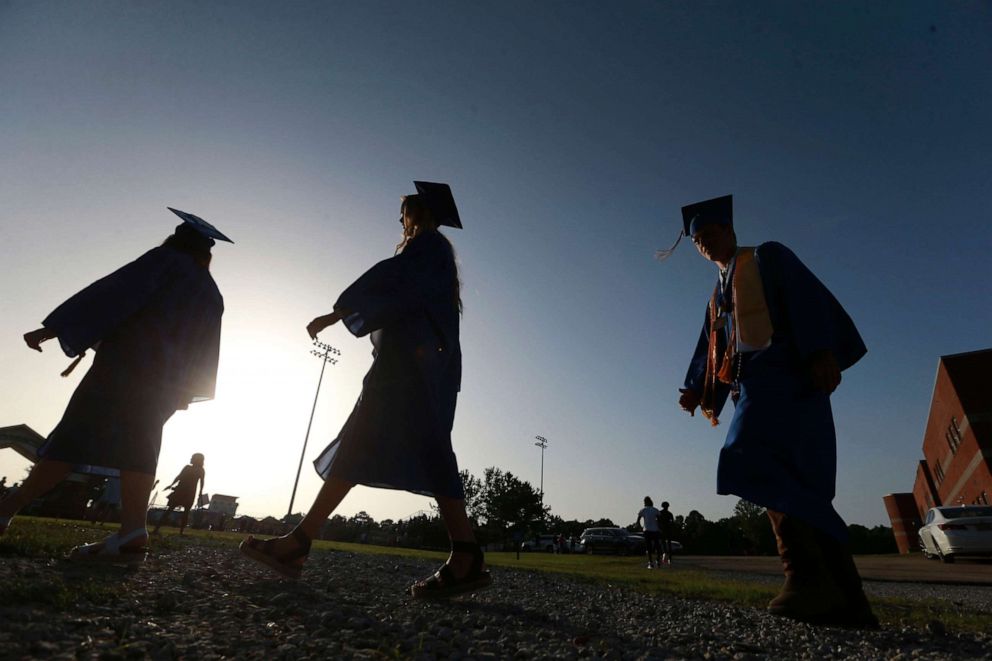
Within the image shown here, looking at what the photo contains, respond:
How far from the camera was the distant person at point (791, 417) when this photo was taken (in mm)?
2617

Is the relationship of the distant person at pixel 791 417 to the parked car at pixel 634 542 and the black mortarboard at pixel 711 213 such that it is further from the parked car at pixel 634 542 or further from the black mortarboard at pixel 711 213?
the parked car at pixel 634 542

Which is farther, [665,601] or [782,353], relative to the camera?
[665,601]

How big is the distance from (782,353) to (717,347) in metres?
0.68

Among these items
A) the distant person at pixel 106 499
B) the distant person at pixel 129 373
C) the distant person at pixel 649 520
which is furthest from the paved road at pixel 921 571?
the distant person at pixel 106 499

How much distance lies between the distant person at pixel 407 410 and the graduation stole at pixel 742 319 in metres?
1.84

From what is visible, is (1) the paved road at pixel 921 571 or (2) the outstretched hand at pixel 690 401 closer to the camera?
(2) the outstretched hand at pixel 690 401

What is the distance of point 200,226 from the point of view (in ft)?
13.4

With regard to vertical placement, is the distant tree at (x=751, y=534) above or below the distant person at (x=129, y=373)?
above

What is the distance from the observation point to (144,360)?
11.8 feet

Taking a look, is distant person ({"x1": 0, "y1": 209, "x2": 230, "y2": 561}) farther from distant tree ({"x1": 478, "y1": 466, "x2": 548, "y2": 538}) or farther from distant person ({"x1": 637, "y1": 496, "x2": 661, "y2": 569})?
distant tree ({"x1": 478, "y1": 466, "x2": 548, "y2": 538})

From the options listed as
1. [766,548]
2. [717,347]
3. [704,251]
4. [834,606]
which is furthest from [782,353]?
[766,548]

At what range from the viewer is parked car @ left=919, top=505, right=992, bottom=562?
13945 millimetres

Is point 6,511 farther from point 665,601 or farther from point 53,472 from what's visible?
point 665,601

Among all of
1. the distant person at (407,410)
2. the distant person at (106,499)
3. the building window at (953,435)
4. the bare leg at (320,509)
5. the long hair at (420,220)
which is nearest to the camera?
the bare leg at (320,509)
